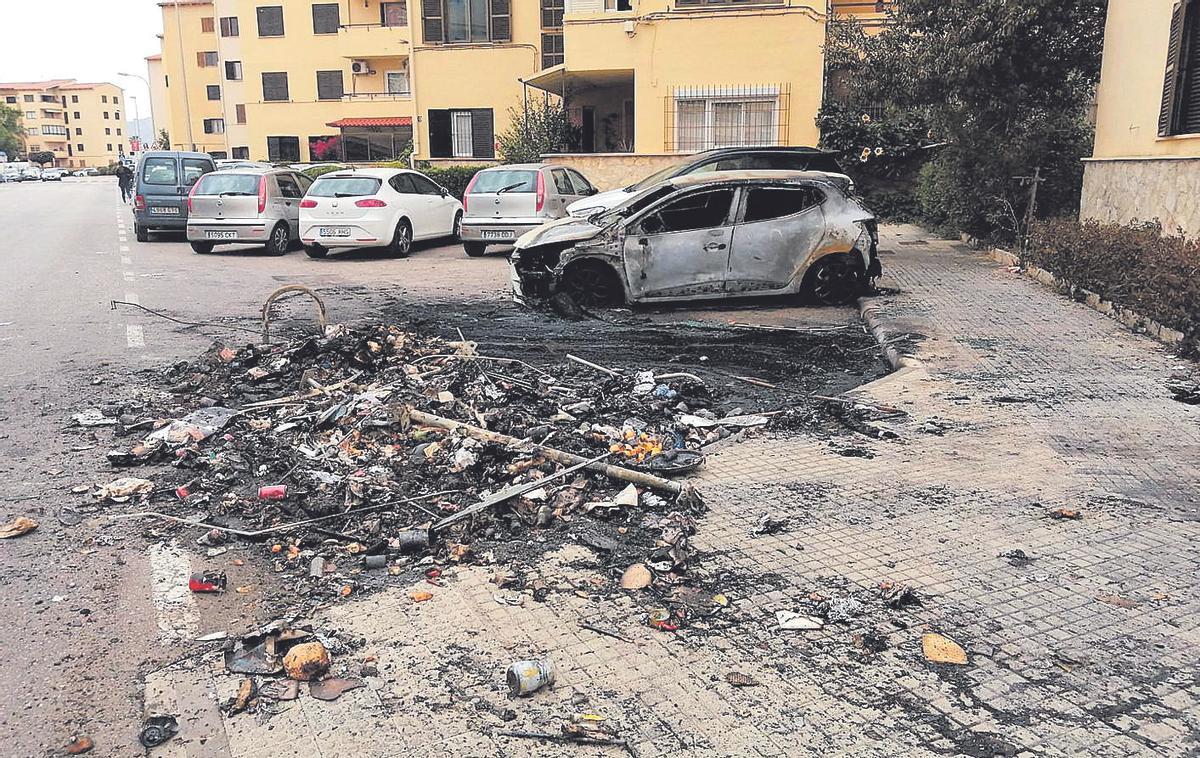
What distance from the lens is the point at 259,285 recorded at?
14.4m

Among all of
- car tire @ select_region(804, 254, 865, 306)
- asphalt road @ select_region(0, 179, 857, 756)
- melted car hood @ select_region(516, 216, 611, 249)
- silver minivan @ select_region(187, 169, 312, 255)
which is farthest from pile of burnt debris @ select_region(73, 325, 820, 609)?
silver minivan @ select_region(187, 169, 312, 255)

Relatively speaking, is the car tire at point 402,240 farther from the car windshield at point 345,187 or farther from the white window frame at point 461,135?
the white window frame at point 461,135

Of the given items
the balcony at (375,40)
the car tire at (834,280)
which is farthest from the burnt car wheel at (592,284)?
the balcony at (375,40)

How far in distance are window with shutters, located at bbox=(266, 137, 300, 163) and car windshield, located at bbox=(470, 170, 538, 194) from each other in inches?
1413

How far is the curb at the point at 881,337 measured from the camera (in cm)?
860

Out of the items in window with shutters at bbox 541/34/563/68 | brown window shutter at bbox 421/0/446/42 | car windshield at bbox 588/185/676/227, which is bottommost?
car windshield at bbox 588/185/676/227

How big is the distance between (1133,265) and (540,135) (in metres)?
18.4

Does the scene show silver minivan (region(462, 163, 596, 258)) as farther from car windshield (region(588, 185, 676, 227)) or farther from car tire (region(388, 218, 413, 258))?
car windshield (region(588, 185, 676, 227))

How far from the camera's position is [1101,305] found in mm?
10680

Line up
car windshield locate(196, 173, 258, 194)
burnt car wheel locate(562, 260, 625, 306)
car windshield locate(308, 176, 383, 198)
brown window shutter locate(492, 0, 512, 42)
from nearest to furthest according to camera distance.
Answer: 1. burnt car wheel locate(562, 260, 625, 306)
2. car windshield locate(308, 176, 383, 198)
3. car windshield locate(196, 173, 258, 194)
4. brown window shutter locate(492, 0, 512, 42)

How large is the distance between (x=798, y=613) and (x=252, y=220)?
1686 cm

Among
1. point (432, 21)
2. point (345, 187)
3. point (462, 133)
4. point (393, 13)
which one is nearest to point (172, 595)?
point (345, 187)

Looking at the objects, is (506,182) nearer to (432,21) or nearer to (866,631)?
(866,631)

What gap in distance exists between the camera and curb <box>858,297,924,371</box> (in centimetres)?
860
